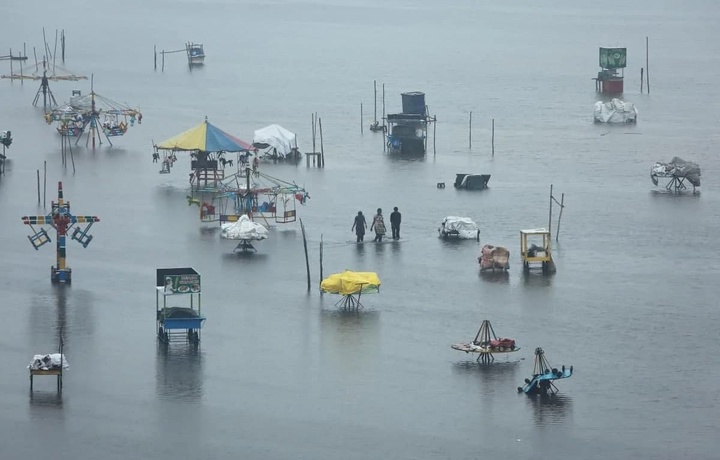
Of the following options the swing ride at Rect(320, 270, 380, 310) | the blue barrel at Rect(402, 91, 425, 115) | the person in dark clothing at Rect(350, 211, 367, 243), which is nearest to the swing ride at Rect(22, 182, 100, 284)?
the swing ride at Rect(320, 270, 380, 310)

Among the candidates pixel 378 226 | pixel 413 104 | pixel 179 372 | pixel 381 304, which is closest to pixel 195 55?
pixel 413 104

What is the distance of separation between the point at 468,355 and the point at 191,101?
53658 mm

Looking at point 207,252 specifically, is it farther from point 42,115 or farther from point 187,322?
point 42,115

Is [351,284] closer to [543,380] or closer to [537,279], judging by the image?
[537,279]

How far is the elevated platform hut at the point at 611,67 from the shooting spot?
9170 centimetres

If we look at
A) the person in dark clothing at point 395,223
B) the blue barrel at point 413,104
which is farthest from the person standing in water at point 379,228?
the blue barrel at point 413,104

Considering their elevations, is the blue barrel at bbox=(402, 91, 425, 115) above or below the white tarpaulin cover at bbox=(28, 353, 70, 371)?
above

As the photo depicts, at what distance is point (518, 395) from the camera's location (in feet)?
101

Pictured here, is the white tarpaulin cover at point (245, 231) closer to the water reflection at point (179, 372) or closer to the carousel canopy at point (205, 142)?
the carousel canopy at point (205, 142)

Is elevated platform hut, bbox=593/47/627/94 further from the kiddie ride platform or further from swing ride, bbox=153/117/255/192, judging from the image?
the kiddie ride platform

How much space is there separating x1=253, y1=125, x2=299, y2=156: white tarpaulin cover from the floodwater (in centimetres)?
166

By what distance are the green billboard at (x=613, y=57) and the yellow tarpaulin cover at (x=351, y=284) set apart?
57030 mm

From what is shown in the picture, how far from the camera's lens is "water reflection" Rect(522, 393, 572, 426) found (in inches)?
1158

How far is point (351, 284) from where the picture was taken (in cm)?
3678
